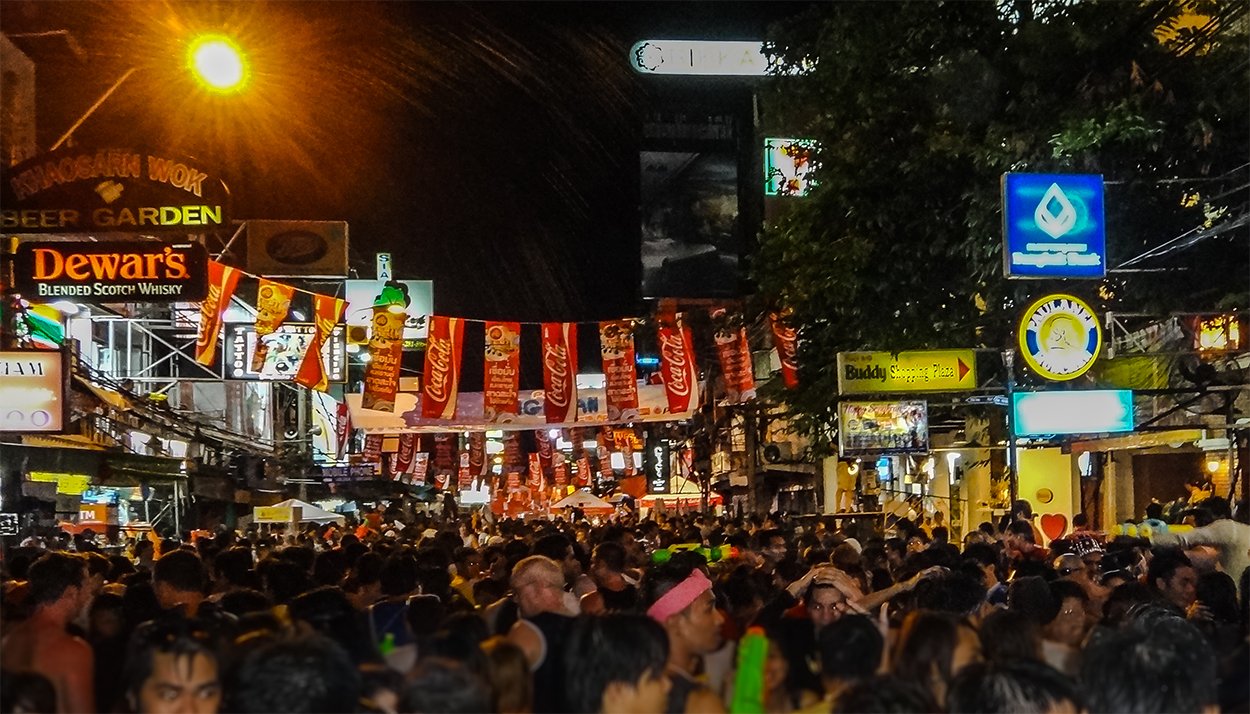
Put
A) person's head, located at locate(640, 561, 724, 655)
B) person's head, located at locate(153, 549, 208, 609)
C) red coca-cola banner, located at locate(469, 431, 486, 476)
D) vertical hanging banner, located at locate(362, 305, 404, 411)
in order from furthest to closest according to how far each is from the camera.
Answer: red coca-cola banner, located at locate(469, 431, 486, 476) < vertical hanging banner, located at locate(362, 305, 404, 411) < person's head, located at locate(153, 549, 208, 609) < person's head, located at locate(640, 561, 724, 655)

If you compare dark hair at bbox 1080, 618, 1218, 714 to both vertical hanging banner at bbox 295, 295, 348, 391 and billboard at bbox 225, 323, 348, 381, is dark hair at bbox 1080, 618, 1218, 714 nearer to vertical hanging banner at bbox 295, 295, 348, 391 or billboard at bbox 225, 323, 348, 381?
vertical hanging banner at bbox 295, 295, 348, 391

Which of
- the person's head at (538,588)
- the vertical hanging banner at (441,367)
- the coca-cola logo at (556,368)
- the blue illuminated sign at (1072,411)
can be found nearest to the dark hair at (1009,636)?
the person's head at (538,588)

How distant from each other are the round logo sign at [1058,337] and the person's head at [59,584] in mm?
9789

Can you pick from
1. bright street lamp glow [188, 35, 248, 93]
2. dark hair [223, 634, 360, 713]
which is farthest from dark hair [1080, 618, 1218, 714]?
bright street lamp glow [188, 35, 248, 93]

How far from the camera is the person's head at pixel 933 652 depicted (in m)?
5.30

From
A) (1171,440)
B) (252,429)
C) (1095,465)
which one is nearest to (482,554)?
(1171,440)

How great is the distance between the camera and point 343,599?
7.38m

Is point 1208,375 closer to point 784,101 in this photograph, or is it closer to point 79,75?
point 784,101

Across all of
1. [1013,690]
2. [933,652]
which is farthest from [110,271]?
[1013,690]

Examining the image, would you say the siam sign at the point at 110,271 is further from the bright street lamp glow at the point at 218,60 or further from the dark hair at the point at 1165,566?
the dark hair at the point at 1165,566

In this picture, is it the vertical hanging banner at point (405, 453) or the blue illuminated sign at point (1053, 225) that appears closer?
the blue illuminated sign at point (1053, 225)

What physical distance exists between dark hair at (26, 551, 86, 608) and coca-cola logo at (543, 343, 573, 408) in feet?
50.0

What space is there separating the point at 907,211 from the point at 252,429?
24.3 m

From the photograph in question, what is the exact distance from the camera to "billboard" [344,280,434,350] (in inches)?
981
